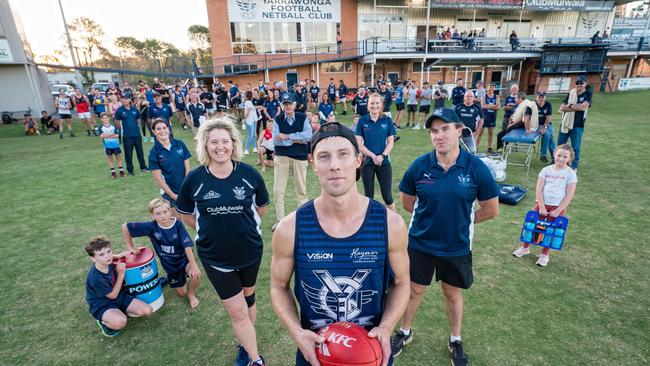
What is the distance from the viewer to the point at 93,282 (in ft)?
12.6

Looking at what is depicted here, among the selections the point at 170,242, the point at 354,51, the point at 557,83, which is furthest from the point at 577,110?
the point at 557,83

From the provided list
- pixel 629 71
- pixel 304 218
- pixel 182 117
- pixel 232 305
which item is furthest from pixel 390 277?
pixel 629 71

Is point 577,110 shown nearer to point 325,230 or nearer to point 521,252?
point 521,252

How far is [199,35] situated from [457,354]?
8885cm

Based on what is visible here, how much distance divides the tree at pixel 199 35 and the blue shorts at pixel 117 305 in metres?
82.7

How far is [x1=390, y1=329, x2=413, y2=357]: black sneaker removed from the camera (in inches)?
137

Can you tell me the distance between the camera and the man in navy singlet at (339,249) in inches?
76.4

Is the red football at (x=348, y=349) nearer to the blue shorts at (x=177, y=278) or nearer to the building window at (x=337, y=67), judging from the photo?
the blue shorts at (x=177, y=278)

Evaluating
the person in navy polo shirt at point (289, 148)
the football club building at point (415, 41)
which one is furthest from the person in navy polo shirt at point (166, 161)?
the football club building at point (415, 41)

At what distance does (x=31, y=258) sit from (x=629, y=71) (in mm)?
48096

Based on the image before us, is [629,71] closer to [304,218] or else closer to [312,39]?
[312,39]

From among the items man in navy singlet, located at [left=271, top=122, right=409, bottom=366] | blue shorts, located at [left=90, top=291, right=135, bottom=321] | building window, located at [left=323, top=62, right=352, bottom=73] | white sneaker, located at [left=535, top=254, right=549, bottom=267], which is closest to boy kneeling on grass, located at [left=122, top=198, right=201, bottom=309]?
blue shorts, located at [left=90, top=291, right=135, bottom=321]

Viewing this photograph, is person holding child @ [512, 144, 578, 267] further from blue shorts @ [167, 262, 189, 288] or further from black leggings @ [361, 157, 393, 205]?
blue shorts @ [167, 262, 189, 288]

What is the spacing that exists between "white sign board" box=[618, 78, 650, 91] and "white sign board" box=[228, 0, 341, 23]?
27.6m
